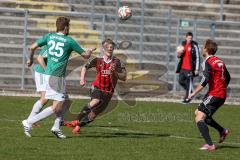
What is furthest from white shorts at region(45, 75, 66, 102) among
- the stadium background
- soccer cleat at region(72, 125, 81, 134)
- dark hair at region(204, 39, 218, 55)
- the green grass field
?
the stadium background

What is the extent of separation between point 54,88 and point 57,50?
685 mm

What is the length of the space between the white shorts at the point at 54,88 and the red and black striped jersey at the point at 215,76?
2.53 m

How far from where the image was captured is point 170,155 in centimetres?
1182

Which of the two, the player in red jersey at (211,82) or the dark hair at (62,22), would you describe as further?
the dark hair at (62,22)

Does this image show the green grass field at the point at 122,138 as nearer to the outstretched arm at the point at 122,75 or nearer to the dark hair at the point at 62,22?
the outstretched arm at the point at 122,75

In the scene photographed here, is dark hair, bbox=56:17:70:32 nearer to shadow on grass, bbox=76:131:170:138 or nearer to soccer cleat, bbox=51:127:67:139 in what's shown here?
soccer cleat, bbox=51:127:67:139

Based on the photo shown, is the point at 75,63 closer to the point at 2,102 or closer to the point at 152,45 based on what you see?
the point at 152,45

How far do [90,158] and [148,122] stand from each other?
7460mm

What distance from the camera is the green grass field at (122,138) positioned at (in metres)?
11.6

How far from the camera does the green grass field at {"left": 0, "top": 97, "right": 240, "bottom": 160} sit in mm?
11555

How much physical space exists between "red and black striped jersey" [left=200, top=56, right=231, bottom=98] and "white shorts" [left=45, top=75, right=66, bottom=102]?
99.8 inches

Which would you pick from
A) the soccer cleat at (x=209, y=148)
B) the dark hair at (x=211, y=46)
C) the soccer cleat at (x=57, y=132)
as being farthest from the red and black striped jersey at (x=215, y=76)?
the soccer cleat at (x=57, y=132)

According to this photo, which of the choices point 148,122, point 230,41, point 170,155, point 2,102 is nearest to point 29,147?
point 170,155

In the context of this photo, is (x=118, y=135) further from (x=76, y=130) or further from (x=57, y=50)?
(x=57, y=50)
